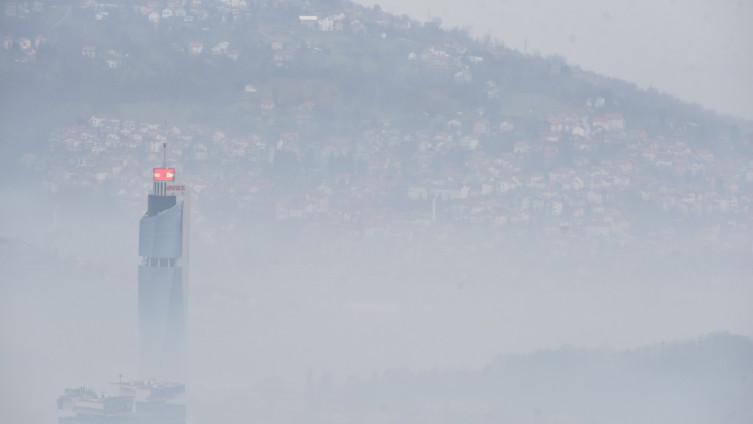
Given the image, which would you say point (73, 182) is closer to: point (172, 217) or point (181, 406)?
point (172, 217)

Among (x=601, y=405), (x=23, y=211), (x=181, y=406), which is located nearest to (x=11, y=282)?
(x=23, y=211)

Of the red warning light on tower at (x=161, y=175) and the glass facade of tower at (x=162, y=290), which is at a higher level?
the red warning light on tower at (x=161, y=175)

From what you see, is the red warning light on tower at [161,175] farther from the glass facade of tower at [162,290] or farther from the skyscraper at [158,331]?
the glass facade of tower at [162,290]

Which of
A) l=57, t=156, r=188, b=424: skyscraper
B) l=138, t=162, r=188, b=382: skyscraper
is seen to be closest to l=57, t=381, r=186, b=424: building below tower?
l=57, t=156, r=188, b=424: skyscraper

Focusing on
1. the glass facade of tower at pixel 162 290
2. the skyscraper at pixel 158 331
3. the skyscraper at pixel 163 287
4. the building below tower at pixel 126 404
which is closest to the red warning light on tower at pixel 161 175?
the skyscraper at pixel 158 331

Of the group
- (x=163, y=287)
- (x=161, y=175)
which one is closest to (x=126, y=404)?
(x=163, y=287)

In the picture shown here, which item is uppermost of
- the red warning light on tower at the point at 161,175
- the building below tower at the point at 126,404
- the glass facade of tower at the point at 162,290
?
the red warning light on tower at the point at 161,175

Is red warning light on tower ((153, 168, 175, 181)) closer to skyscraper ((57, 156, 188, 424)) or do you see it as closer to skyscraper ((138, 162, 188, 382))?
skyscraper ((57, 156, 188, 424))

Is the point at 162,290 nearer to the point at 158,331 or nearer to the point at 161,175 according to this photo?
the point at 158,331
